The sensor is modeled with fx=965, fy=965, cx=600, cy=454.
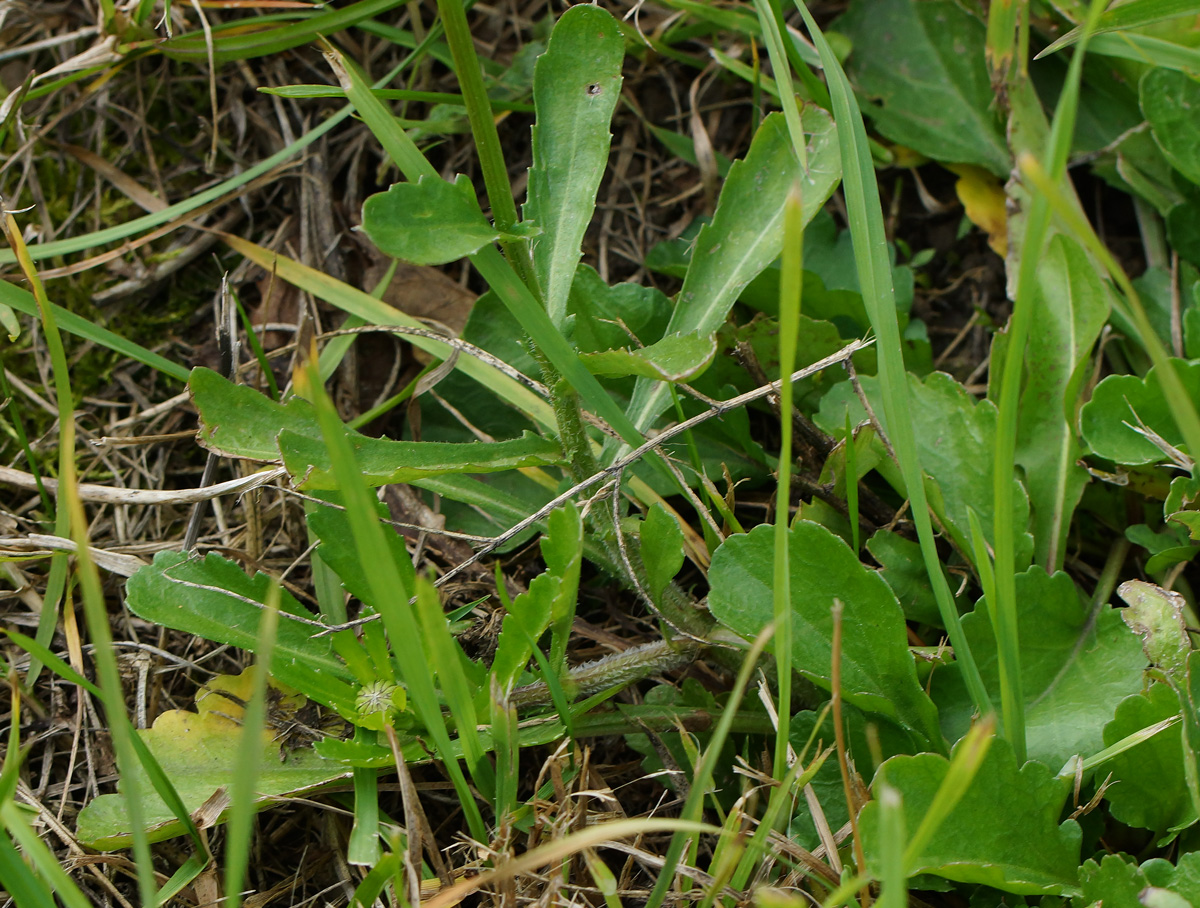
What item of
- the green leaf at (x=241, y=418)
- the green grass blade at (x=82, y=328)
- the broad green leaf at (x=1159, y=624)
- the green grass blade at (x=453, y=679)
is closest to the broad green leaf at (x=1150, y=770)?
the broad green leaf at (x=1159, y=624)

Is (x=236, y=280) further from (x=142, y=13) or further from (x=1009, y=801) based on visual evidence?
(x=1009, y=801)

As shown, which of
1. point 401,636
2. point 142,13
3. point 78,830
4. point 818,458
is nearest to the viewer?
point 401,636

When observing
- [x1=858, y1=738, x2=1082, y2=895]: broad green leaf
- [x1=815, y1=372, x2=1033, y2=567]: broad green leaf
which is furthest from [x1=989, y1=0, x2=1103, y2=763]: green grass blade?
[x1=815, y1=372, x2=1033, y2=567]: broad green leaf

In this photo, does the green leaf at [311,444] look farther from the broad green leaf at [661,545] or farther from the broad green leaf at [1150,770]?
the broad green leaf at [1150,770]

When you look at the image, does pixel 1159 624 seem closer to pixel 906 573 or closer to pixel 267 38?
pixel 906 573

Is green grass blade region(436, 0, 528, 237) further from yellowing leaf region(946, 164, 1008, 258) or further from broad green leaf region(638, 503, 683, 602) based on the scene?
yellowing leaf region(946, 164, 1008, 258)

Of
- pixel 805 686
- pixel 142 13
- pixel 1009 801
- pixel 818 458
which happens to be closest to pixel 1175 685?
pixel 1009 801
